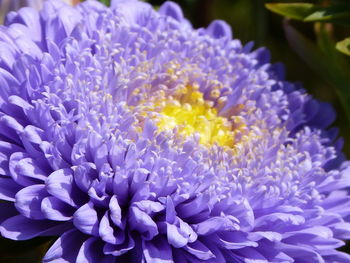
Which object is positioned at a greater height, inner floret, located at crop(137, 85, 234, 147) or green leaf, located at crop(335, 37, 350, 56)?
green leaf, located at crop(335, 37, 350, 56)

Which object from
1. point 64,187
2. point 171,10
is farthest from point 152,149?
point 171,10

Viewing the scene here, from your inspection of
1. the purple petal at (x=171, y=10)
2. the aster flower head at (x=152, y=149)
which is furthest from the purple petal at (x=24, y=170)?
the purple petal at (x=171, y=10)

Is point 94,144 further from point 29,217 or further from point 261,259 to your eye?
point 261,259

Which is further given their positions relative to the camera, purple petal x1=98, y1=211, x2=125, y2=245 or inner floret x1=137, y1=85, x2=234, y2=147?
inner floret x1=137, y1=85, x2=234, y2=147

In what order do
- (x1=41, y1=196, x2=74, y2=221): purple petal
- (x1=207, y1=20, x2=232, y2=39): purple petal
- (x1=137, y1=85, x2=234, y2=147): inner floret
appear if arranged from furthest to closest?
(x1=207, y1=20, x2=232, y2=39): purple petal
(x1=137, y1=85, x2=234, y2=147): inner floret
(x1=41, y1=196, x2=74, y2=221): purple petal

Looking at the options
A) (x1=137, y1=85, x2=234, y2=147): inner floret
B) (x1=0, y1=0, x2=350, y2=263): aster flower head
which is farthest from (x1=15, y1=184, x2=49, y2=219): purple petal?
(x1=137, y1=85, x2=234, y2=147): inner floret

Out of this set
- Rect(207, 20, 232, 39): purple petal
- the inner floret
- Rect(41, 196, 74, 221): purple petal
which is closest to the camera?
Rect(41, 196, 74, 221): purple petal

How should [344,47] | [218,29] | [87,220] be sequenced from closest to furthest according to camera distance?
[87,220] → [344,47] → [218,29]

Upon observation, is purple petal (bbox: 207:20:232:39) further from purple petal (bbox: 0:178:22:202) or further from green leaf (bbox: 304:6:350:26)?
purple petal (bbox: 0:178:22:202)

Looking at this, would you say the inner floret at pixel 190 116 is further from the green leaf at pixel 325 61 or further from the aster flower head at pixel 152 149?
the green leaf at pixel 325 61

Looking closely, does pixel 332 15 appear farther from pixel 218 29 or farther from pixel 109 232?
pixel 109 232
